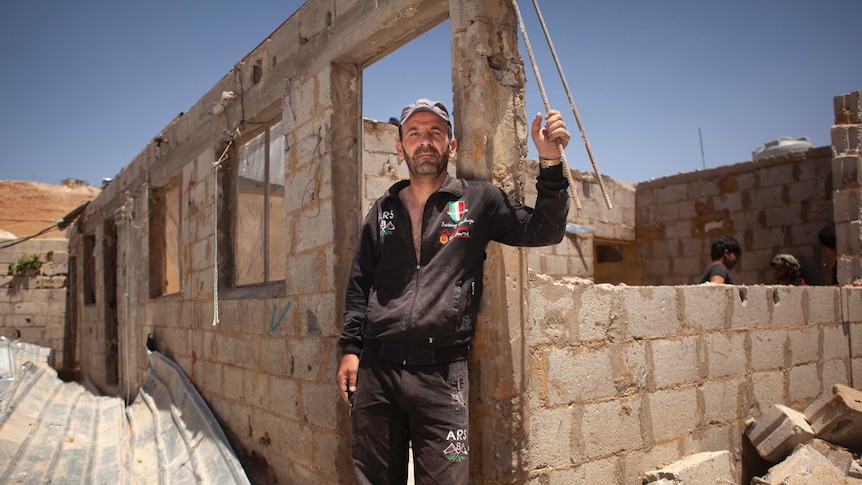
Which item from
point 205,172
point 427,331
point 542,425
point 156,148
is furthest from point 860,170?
point 156,148

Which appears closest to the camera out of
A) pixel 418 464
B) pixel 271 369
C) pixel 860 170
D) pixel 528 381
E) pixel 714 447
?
pixel 418 464

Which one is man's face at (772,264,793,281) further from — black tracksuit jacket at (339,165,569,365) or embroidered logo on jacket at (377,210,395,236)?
embroidered logo on jacket at (377,210,395,236)

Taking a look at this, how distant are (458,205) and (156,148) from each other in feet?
21.4

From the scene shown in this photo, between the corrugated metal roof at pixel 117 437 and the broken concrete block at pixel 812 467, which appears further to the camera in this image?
the corrugated metal roof at pixel 117 437

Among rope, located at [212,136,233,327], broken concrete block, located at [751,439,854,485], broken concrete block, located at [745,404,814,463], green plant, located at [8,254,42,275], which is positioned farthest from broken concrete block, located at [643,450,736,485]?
green plant, located at [8,254,42,275]

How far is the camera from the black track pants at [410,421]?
8.16 feet

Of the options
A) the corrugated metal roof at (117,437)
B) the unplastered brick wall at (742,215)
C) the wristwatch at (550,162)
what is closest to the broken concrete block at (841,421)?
the wristwatch at (550,162)

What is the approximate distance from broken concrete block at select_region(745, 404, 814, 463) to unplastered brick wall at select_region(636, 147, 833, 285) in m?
4.61

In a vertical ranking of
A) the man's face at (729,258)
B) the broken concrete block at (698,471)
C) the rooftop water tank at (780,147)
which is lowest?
the broken concrete block at (698,471)

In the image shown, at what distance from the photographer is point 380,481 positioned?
2650 millimetres

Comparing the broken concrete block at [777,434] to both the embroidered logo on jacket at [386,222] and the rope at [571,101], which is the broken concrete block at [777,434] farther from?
the embroidered logo on jacket at [386,222]

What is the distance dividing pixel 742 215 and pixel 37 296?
566 inches

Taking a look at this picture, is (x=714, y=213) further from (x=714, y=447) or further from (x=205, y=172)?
(x=205, y=172)

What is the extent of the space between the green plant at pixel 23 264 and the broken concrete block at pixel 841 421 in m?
15.1
